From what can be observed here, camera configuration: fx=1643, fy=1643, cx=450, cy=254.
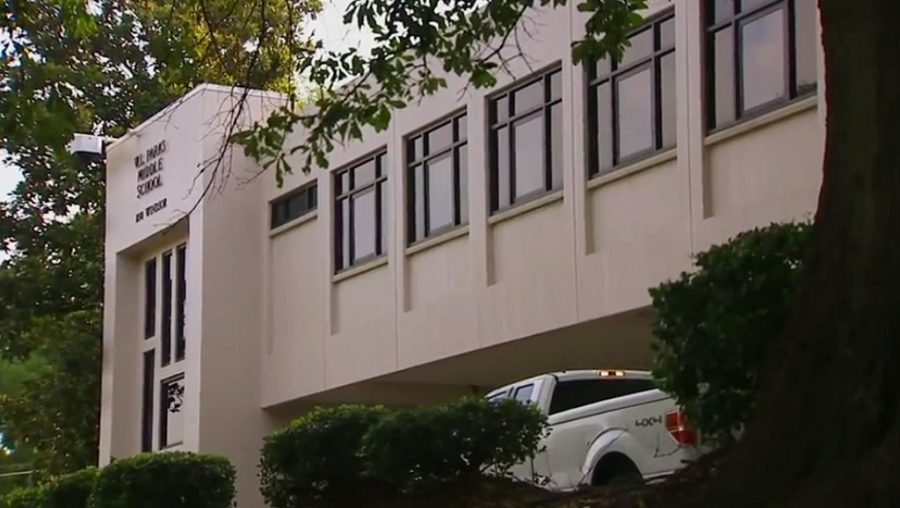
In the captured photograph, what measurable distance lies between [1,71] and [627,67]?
405 inches

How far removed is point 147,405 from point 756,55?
19.4 metres

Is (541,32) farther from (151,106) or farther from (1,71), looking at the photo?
(151,106)

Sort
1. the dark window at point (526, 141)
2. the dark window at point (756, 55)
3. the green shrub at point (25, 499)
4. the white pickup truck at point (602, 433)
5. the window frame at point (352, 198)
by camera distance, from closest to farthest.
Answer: the white pickup truck at point (602, 433) < the dark window at point (756, 55) < the dark window at point (526, 141) < the green shrub at point (25, 499) < the window frame at point (352, 198)

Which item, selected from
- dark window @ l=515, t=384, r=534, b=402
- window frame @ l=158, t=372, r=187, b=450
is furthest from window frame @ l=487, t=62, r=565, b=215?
window frame @ l=158, t=372, r=187, b=450

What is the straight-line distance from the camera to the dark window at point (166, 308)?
3409 centimetres

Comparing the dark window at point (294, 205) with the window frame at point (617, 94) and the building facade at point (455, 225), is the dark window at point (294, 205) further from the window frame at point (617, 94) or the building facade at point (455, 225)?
the window frame at point (617, 94)

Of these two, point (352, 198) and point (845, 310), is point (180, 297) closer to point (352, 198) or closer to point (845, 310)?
point (352, 198)

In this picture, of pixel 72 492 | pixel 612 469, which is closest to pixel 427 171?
pixel 72 492

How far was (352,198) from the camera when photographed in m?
28.8

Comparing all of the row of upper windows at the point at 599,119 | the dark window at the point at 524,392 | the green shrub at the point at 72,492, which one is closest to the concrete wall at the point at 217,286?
the row of upper windows at the point at 599,119

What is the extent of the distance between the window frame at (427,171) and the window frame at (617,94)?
10.9 ft

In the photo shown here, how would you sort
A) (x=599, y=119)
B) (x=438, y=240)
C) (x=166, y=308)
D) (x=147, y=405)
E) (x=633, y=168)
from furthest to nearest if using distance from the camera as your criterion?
(x=147, y=405) → (x=166, y=308) → (x=438, y=240) → (x=599, y=119) → (x=633, y=168)

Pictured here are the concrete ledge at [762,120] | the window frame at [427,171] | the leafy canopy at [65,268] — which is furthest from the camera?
the leafy canopy at [65,268]

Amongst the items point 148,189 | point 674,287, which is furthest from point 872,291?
point 148,189
